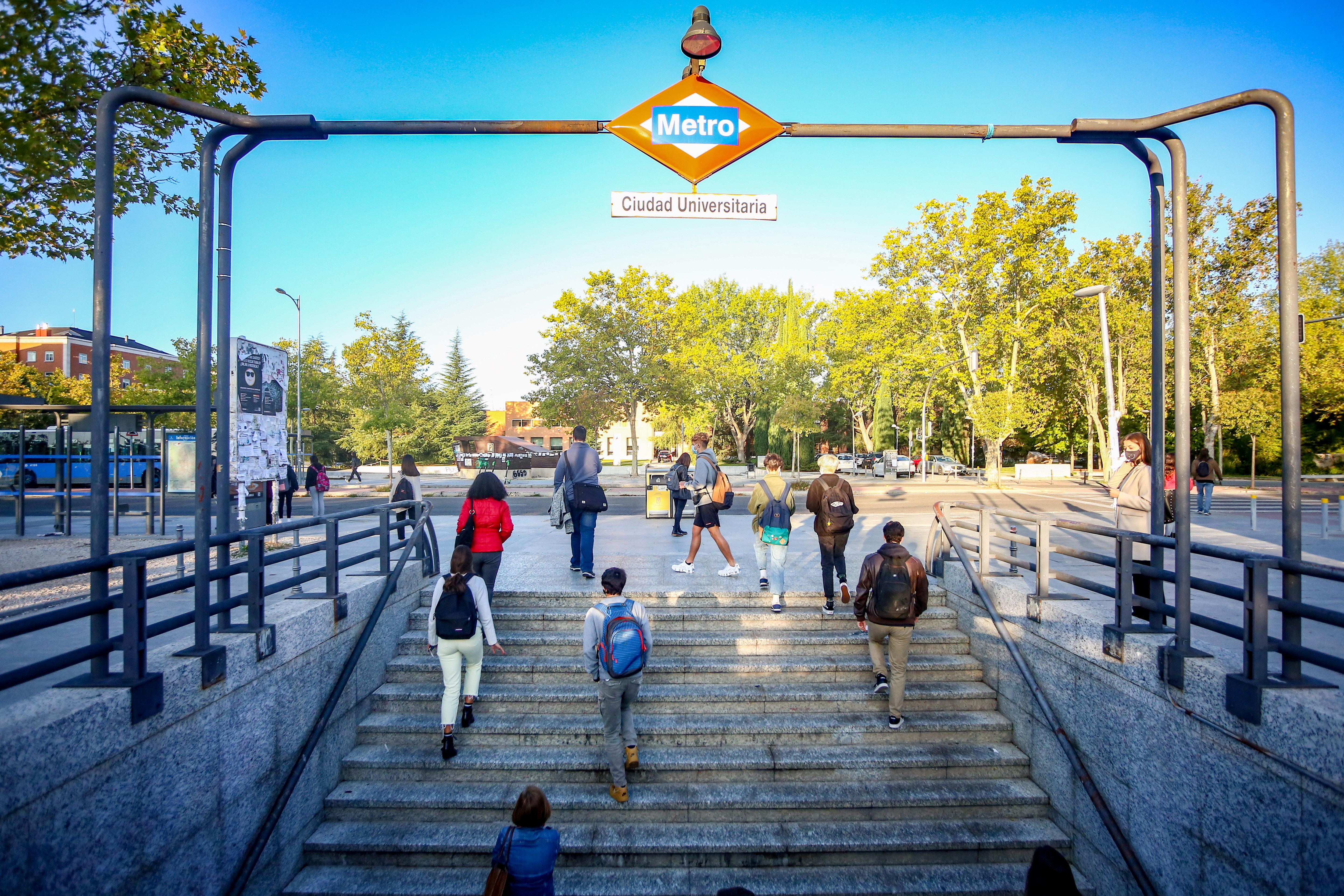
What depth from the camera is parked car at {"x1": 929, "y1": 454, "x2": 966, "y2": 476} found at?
42.7m

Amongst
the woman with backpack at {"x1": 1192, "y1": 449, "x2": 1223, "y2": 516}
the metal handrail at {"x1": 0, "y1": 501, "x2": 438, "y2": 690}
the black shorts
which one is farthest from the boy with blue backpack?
the woman with backpack at {"x1": 1192, "y1": 449, "x2": 1223, "y2": 516}

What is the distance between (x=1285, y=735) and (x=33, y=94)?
33.8 feet

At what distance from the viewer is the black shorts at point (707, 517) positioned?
8.75 metres

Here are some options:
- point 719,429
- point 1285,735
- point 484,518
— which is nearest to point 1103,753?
point 1285,735

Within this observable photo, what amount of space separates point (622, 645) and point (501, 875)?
5.36 feet

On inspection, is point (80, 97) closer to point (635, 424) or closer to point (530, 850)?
point (530, 850)

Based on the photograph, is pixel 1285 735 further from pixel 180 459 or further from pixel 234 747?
pixel 180 459

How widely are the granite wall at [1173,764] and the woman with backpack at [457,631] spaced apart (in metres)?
4.47

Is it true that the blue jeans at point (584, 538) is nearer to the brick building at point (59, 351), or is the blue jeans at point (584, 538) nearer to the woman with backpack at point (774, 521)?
the woman with backpack at point (774, 521)

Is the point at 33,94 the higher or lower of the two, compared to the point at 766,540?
higher

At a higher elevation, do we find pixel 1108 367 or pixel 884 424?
pixel 1108 367

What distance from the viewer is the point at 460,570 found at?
5.48m

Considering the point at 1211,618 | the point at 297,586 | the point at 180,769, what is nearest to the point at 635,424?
the point at 297,586

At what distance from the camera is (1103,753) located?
4777mm
